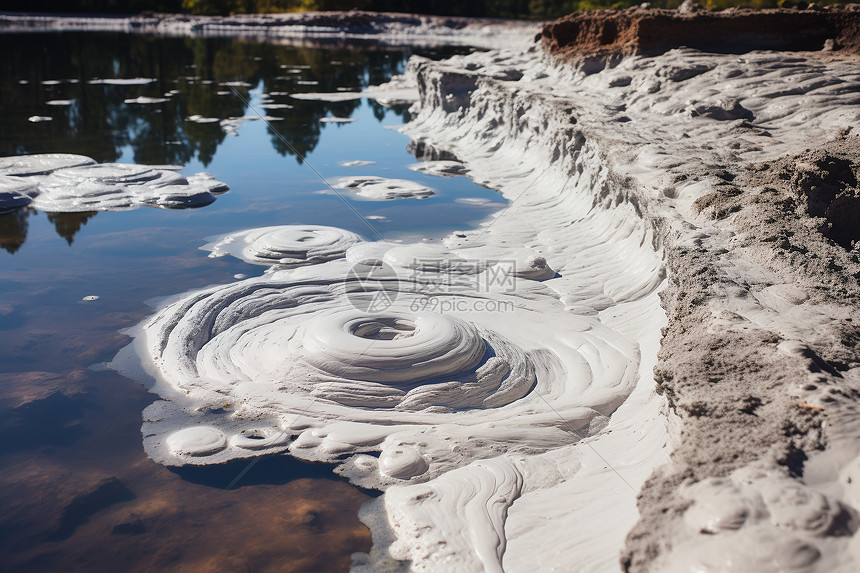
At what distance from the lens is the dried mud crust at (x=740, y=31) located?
6953 millimetres

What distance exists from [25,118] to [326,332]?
28.5 feet

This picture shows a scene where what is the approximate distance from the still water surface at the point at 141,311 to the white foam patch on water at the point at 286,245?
0.19m

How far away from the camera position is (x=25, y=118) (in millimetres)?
9711

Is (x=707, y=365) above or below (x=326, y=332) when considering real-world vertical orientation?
above

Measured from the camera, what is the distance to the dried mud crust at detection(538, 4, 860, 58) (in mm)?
6953

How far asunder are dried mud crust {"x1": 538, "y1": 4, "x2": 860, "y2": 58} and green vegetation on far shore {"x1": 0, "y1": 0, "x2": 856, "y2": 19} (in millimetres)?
26821

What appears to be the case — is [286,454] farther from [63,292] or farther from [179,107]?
[179,107]

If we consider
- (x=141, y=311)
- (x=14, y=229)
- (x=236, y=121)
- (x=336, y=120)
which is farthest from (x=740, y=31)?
(x=14, y=229)

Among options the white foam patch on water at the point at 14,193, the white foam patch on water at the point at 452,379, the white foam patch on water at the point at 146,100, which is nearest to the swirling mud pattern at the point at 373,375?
the white foam patch on water at the point at 452,379

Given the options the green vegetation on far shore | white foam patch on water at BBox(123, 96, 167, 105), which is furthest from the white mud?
the green vegetation on far shore

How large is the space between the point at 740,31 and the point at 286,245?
18.3 feet

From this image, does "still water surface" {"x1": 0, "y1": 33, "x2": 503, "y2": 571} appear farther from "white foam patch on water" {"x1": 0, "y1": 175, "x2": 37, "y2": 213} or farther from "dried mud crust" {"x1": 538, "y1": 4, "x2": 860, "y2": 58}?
"dried mud crust" {"x1": 538, "y1": 4, "x2": 860, "y2": 58}

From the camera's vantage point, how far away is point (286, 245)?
4789 millimetres

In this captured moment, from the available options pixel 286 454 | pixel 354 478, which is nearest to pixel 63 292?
pixel 286 454
